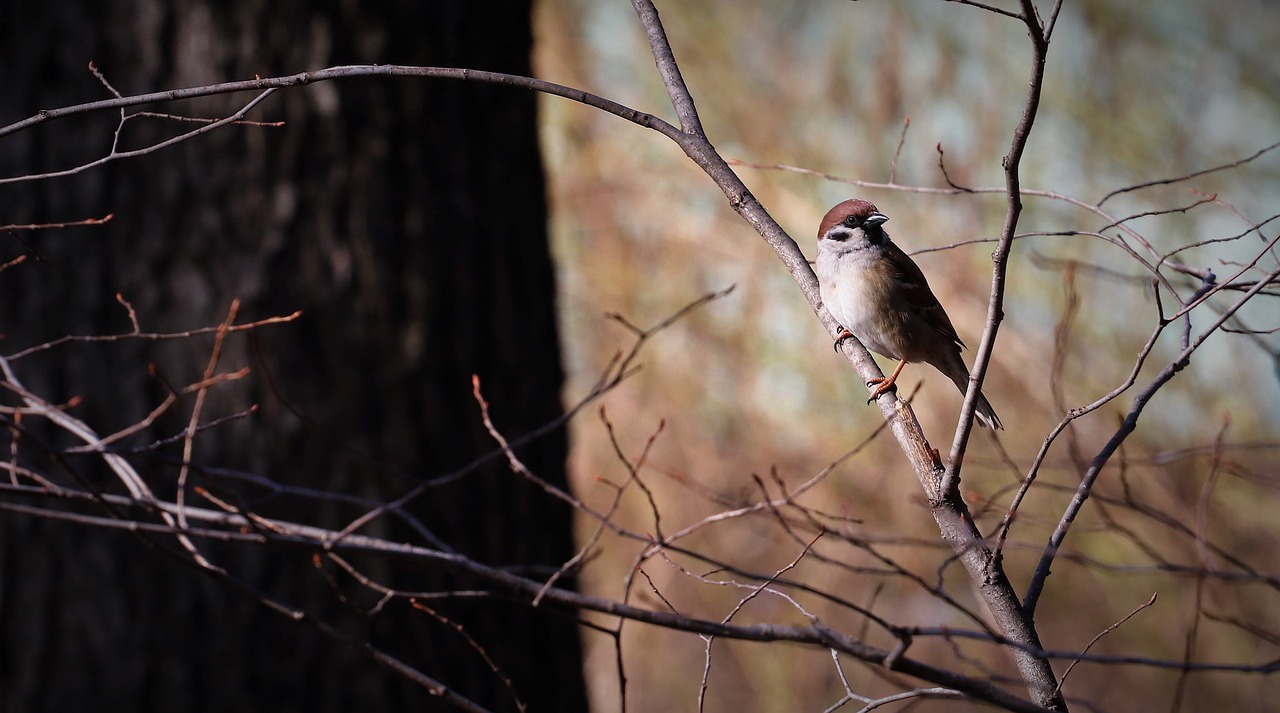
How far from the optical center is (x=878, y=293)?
3500mm

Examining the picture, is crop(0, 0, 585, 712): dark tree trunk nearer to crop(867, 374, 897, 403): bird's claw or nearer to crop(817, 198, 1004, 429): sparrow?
crop(817, 198, 1004, 429): sparrow

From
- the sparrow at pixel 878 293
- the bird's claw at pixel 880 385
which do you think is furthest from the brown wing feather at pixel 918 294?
the bird's claw at pixel 880 385

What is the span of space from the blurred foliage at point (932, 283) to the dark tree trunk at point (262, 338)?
205 cm

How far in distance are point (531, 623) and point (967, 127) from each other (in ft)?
14.3

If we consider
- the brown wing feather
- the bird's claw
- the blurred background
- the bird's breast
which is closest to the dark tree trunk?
the blurred background

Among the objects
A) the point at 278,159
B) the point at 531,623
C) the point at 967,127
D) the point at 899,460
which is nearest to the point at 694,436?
the point at 899,460

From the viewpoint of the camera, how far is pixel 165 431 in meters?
3.25

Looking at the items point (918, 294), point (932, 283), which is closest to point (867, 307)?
point (918, 294)

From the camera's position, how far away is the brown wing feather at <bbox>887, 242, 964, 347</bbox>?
141 inches

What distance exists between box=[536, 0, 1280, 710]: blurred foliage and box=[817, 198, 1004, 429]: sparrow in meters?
1.64

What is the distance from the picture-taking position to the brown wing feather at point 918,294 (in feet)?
11.8

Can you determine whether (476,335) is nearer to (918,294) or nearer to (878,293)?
(878,293)

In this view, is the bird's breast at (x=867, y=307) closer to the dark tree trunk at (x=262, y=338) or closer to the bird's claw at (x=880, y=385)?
the dark tree trunk at (x=262, y=338)

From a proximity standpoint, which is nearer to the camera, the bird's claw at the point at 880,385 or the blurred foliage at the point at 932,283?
the bird's claw at the point at 880,385
